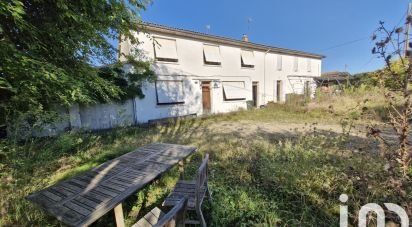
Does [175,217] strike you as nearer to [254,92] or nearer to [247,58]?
[247,58]

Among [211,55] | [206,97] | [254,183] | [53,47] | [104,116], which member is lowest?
[254,183]

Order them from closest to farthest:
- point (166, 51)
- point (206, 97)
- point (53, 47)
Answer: point (53, 47)
point (166, 51)
point (206, 97)

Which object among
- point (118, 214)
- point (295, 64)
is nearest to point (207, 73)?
point (295, 64)

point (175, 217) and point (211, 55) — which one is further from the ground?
point (211, 55)

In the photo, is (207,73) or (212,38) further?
(207,73)

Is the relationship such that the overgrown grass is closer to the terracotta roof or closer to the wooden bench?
the wooden bench

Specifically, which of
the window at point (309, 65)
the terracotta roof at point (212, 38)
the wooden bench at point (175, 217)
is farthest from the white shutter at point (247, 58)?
the wooden bench at point (175, 217)

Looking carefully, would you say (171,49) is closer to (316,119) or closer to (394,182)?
(316,119)

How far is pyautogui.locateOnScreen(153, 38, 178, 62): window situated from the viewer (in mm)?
11202

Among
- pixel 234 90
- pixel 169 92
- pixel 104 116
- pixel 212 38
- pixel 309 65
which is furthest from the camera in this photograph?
pixel 309 65

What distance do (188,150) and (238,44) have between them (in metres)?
13.1

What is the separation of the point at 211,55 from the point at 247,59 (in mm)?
3633

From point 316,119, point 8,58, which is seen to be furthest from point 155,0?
point 316,119

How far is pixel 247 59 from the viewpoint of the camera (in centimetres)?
1593
